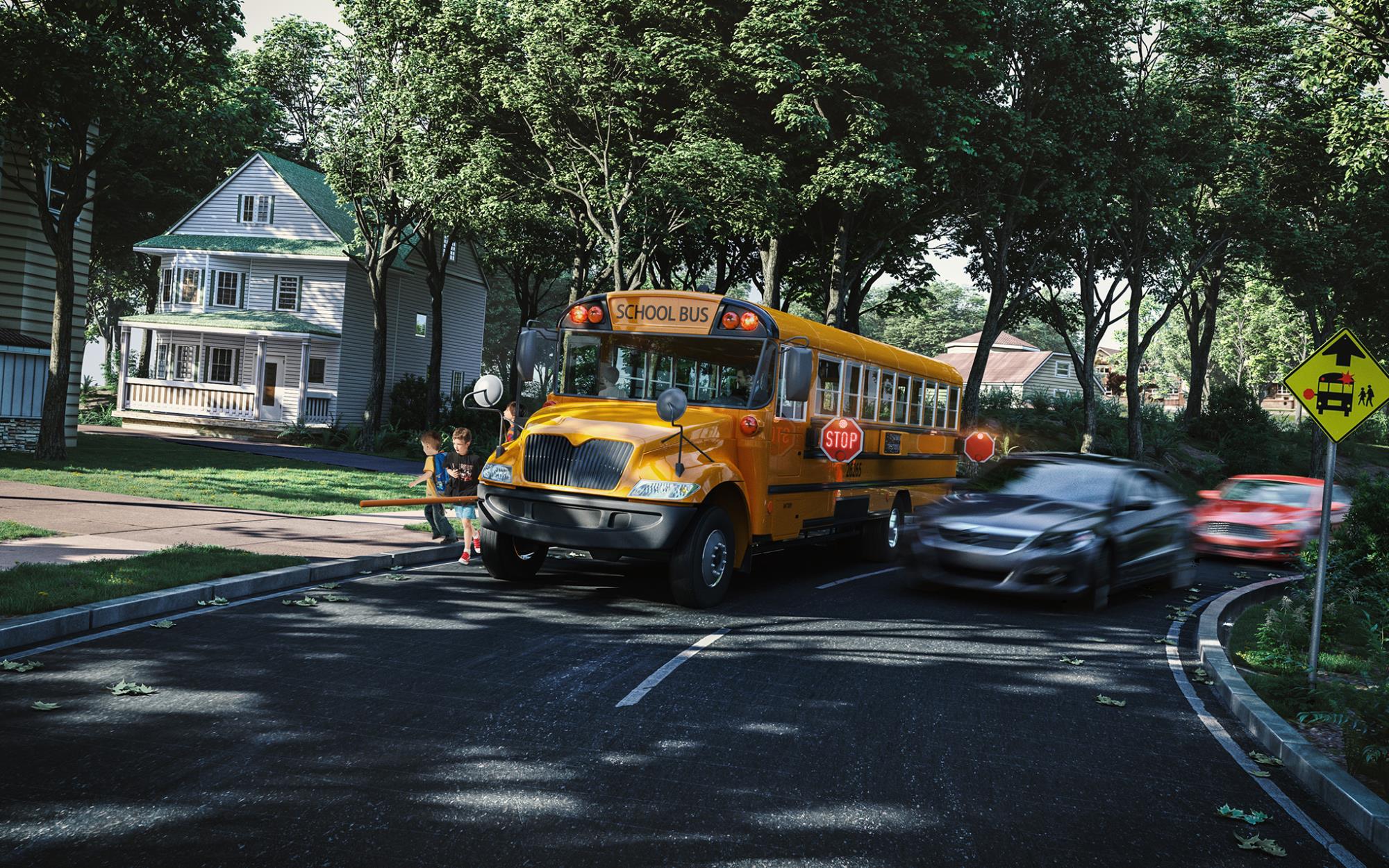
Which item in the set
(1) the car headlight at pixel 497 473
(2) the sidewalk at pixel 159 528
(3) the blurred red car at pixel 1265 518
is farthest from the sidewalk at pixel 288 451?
(3) the blurred red car at pixel 1265 518

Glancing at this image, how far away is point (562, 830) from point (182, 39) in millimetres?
20338

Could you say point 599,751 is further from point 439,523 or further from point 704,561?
point 439,523

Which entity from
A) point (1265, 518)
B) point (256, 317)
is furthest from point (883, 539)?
point (256, 317)

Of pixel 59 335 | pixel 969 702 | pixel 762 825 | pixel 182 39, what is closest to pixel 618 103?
pixel 182 39

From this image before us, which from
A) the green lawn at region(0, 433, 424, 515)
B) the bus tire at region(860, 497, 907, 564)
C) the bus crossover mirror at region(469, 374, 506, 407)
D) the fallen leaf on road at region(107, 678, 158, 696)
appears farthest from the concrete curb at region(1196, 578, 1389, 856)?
the green lawn at region(0, 433, 424, 515)

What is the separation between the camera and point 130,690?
20.9ft

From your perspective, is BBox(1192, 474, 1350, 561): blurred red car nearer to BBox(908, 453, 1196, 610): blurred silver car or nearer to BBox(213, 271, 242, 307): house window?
BBox(908, 453, 1196, 610): blurred silver car

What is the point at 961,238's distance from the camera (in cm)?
3603

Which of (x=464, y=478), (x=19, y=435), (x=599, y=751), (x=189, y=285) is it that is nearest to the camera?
(x=599, y=751)

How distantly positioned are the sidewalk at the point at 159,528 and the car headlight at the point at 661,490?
383 centimetres

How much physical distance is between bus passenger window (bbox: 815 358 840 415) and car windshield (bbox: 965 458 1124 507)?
1.86m

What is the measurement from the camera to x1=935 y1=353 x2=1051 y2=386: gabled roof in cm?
7669

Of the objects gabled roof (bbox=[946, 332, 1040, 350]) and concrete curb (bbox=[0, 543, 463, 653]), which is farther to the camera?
gabled roof (bbox=[946, 332, 1040, 350])

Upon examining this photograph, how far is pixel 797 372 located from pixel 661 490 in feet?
5.94
